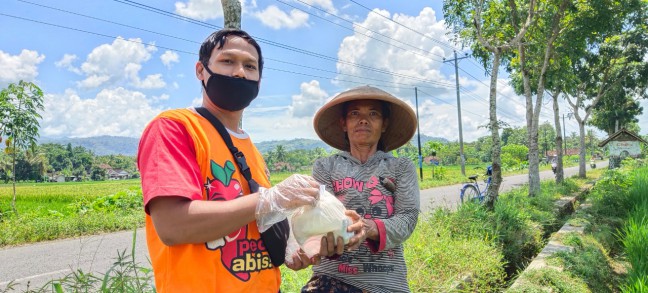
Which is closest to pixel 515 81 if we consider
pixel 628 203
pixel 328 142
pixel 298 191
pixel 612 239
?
pixel 628 203

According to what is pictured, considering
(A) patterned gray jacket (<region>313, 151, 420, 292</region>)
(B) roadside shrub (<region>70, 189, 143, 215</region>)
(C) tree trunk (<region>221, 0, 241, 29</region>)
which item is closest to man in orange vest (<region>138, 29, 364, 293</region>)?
A: (A) patterned gray jacket (<region>313, 151, 420, 292</region>)

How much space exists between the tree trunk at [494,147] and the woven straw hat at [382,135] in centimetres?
535

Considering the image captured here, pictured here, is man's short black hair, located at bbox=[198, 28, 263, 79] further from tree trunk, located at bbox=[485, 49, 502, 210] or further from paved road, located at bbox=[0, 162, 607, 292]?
tree trunk, located at bbox=[485, 49, 502, 210]

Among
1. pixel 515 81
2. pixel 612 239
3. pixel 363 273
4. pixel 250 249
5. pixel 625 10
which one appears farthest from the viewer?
pixel 515 81

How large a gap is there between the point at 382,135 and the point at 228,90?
3.53ft

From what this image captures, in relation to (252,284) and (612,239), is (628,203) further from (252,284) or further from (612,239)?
(252,284)

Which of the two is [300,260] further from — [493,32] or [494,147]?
[493,32]

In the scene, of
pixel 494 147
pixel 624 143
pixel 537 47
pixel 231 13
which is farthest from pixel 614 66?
pixel 231 13

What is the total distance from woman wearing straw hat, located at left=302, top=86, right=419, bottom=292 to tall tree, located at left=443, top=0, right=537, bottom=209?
5649 millimetres

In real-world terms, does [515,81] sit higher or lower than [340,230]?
higher

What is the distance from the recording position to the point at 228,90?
1.47 meters

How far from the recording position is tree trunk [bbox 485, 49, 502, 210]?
7090 mm

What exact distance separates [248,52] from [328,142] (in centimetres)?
110

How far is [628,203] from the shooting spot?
827cm
